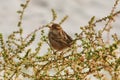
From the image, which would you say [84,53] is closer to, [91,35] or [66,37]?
[91,35]

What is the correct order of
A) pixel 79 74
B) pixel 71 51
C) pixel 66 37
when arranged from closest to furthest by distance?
pixel 79 74, pixel 71 51, pixel 66 37

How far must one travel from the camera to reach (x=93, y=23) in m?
2.78

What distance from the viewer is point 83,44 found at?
265cm

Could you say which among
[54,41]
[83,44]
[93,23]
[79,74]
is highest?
[54,41]

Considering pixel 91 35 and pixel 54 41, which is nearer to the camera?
pixel 91 35

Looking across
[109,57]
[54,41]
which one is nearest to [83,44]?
[109,57]

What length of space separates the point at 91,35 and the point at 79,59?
0.20 metres

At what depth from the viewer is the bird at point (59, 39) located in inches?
123

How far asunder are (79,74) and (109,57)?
0.89 feet

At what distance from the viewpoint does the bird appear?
3117 millimetres

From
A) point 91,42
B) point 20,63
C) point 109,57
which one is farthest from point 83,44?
point 20,63

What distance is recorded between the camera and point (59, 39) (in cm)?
327

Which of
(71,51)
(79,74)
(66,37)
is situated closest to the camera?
(79,74)

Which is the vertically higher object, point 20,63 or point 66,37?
point 66,37
